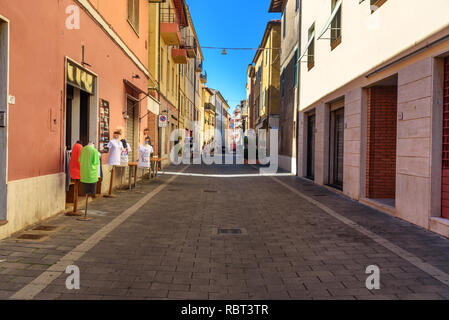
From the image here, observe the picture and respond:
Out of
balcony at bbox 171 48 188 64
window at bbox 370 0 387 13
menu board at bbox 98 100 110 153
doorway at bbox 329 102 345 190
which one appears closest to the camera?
window at bbox 370 0 387 13

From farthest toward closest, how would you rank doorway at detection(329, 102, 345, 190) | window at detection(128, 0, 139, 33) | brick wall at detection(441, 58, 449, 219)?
window at detection(128, 0, 139, 33) < doorway at detection(329, 102, 345, 190) < brick wall at detection(441, 58, 449, 219)

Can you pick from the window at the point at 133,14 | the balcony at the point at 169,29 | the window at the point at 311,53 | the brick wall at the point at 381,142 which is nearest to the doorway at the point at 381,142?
the brick wall at the point at 381,142

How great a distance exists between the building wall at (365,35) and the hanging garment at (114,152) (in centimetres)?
663

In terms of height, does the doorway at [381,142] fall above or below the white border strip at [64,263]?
above

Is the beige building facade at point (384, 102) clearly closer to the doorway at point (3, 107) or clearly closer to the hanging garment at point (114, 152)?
the hanging garment at point (114, 152)

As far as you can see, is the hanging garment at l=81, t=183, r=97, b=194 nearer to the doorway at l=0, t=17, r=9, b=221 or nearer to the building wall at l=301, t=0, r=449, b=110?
the doorway at l=0, t=17, r=9, b=221

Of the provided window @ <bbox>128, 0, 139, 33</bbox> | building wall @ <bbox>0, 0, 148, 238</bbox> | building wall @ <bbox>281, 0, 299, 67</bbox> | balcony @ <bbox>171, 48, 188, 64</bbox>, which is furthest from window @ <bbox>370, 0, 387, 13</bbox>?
balcony @ <bbox>171, 48, 188, 64</bbox>

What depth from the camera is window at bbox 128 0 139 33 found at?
13.3 m

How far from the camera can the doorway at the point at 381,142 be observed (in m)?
9.37

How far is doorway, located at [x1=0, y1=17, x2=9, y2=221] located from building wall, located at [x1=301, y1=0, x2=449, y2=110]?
6703mm

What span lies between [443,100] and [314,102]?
8.32m

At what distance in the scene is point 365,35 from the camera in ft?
31.1
